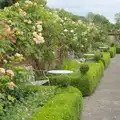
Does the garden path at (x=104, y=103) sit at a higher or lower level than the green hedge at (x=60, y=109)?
lower

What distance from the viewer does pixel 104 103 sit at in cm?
940

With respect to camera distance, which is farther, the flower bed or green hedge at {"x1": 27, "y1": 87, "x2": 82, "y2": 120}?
the flower bed

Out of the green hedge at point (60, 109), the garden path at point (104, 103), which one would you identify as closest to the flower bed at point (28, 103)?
the green hedge at point (60, 109)

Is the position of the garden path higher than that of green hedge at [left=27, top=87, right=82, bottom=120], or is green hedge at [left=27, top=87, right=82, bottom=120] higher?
green hedge at [left=27, top=87, right=82, bottom=120]

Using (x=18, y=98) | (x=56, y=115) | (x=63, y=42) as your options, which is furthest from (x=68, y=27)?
(x=56, y=115)

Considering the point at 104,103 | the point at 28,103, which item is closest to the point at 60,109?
the point at 28,103

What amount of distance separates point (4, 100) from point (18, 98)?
921 millimetres

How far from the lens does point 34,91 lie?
757 centimetres

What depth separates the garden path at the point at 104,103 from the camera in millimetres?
7930

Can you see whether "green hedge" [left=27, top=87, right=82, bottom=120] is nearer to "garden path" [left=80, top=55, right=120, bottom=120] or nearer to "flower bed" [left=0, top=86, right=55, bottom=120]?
"flower bed" [left=0, top=86, right=55, bottom=120]

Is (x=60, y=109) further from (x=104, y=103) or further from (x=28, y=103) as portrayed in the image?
(x=104, y=103)

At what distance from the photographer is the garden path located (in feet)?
26.0

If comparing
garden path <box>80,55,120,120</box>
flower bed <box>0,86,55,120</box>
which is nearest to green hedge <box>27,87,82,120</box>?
flower bed <box>0,86,55,120</box>

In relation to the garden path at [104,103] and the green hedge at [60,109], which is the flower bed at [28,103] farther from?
the garden path at [104,103]
